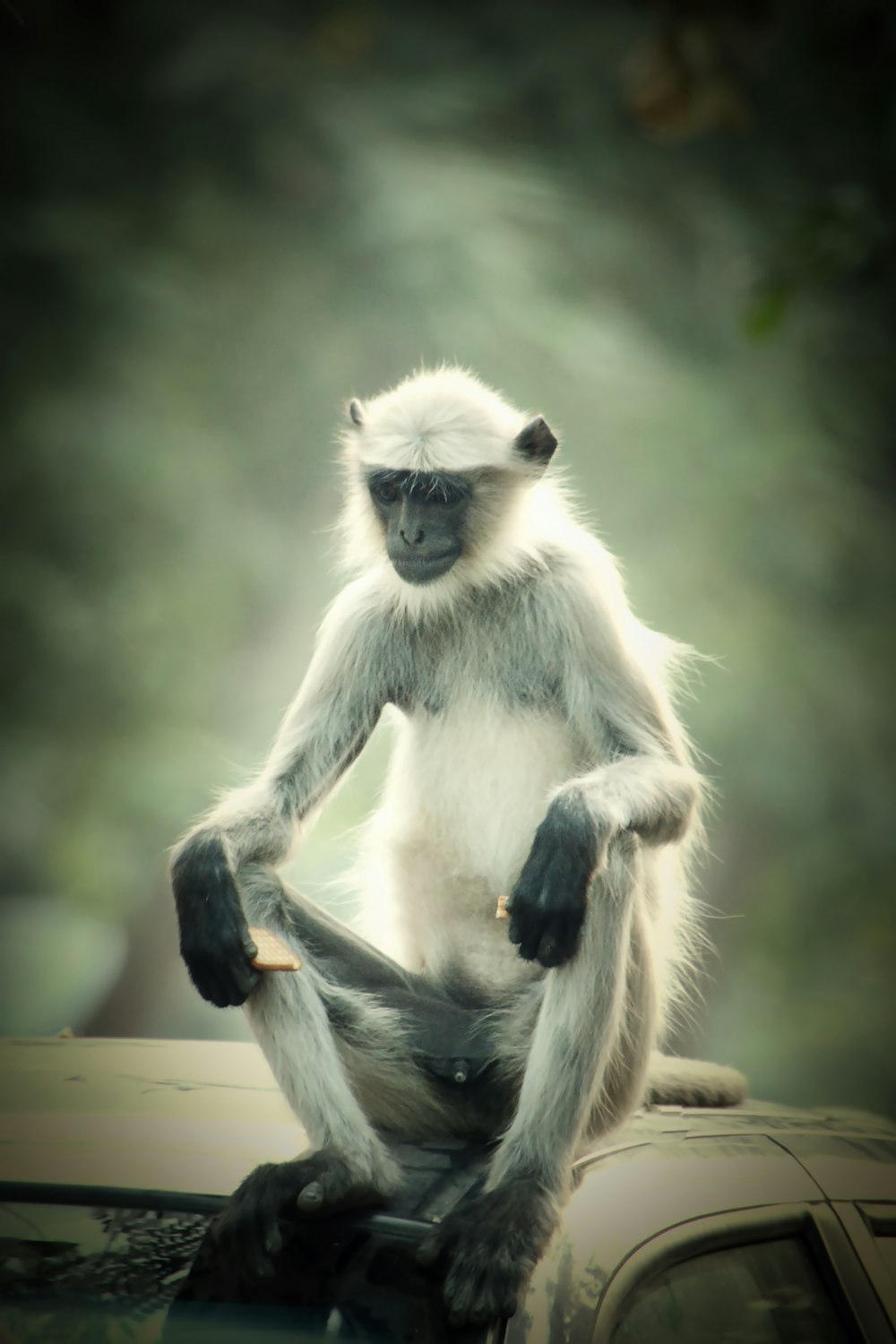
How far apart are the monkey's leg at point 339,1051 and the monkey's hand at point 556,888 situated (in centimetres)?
41

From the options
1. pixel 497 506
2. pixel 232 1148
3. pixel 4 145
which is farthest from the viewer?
pixel 4 145

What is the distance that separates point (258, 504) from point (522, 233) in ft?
5.42

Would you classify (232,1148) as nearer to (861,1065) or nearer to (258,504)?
(258,504)

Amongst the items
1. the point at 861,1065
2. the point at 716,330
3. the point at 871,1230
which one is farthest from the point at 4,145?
the point at 861,1065

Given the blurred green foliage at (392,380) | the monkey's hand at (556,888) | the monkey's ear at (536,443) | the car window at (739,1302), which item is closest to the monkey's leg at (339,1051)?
the monkey's hand at (556,888)

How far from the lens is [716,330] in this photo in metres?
5.66

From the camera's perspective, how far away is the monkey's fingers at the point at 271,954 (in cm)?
246

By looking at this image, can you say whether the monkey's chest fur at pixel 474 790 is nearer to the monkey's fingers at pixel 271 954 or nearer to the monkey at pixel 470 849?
the monkey at pixel 470 849

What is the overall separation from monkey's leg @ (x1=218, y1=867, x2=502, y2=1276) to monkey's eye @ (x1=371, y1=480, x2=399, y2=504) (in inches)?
34.5

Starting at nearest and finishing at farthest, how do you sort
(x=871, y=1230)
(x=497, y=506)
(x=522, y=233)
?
(x=871, y=1230) < (x=497, y=506) < (x=522, y=233)

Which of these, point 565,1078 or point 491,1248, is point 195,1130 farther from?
point 565,1078

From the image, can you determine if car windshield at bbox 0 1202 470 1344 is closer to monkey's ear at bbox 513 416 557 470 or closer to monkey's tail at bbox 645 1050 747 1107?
monkey's tail at bbox 645 1050 747 1107

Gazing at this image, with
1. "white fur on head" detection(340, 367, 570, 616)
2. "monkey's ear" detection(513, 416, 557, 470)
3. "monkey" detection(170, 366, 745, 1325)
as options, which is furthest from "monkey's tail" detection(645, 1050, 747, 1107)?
"monkey's ear" detection(513, 416, 557, 470)

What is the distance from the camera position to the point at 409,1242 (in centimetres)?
212
